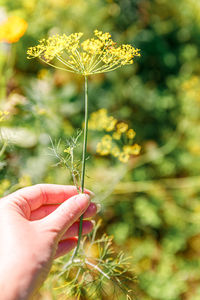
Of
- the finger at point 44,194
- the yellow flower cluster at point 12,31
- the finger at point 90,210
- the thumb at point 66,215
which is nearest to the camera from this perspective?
the thumb at point 66,215

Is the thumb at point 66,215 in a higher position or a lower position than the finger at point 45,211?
higher

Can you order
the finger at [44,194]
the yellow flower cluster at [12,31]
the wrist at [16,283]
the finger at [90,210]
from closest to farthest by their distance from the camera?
the wrist at [16,283] → the finger at [44,194] → the finger at [90,210] → the yellow flower cluster at [12,31]

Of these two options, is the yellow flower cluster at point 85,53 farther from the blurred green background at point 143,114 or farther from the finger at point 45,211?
the blurred green background at point 143,114

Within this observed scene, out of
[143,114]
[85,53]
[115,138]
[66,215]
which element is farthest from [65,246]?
[143,114]

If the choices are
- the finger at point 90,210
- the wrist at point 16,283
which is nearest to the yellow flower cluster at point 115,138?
the finger at point 90,210

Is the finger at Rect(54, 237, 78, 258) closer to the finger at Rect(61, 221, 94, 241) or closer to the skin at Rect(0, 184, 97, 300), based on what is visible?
the finger at Rect(61, 221, 94, 241)

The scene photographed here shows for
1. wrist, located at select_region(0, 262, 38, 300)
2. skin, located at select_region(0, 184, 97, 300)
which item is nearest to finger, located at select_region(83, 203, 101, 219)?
skin, located at select_region(0, 184, 97, 300)

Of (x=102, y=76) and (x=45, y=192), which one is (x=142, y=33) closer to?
(x=102, y=76)
